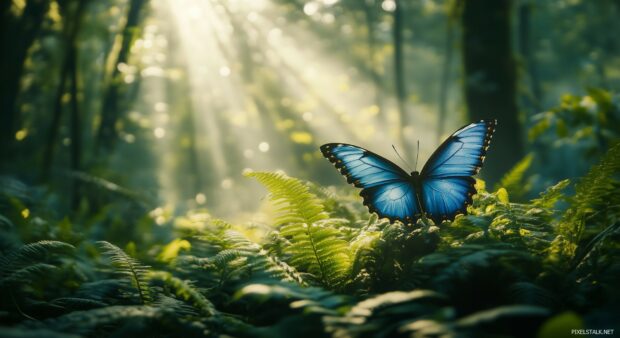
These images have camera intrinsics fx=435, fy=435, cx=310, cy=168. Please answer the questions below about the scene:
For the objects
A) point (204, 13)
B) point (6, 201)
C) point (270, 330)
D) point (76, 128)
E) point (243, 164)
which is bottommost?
point (270, 330)

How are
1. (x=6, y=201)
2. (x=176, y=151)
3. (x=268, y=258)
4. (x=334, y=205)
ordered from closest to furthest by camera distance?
1. (x=268, y=258)
2. (x=334, y=205)
3. (x=6, y=201)
4. (x=176, y=151)

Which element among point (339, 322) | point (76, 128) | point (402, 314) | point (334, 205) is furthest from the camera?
point (76, 128)

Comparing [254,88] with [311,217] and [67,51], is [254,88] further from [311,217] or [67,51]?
[311,217]

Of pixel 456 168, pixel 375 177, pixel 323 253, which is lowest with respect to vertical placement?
pixel 323 253

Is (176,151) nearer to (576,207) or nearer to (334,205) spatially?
(334,205)

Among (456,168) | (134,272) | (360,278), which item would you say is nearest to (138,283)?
(134,272)

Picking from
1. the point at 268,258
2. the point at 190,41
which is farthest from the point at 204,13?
the point at 268,258

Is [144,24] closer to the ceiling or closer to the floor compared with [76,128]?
closer to the ceiling
